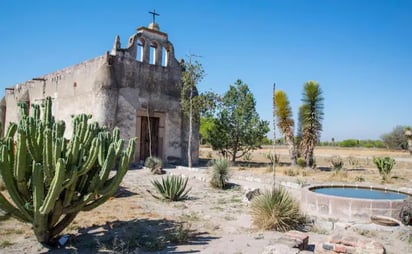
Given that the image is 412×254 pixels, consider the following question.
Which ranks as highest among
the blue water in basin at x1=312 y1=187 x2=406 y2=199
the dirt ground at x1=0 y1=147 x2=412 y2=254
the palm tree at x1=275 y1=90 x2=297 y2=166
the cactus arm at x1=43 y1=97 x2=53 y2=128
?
the palm tree at x1=275 y1=90 x2=297 y2=166

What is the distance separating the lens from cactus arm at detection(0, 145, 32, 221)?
4.71 metres

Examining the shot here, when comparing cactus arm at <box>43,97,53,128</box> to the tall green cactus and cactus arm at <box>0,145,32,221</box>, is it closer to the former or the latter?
the tall green cactus

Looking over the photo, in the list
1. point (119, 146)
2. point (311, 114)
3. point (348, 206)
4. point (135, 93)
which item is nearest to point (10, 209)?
point (119, 146)

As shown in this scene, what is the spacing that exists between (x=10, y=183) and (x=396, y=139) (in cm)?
6044

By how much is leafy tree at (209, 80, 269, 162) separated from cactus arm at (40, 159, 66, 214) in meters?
14.5

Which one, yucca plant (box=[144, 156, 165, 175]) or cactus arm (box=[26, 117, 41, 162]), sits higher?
cactus arm (box=[26, 117, 41, 162])

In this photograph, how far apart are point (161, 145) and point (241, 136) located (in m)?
4.83

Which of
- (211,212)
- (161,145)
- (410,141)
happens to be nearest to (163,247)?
(211,212)

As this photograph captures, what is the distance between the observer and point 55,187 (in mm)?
4590

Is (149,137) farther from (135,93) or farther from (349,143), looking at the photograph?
(349,143)

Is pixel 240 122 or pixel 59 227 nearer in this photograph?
pixel 59 227

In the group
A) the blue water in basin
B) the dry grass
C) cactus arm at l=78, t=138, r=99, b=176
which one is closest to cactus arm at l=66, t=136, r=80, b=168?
cactus arm at l=78, t=138, r=99, b=176

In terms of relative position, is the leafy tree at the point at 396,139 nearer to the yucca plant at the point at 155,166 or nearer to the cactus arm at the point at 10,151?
the yucca plant at the point at 155,166

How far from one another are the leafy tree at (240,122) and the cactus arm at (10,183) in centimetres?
1440
